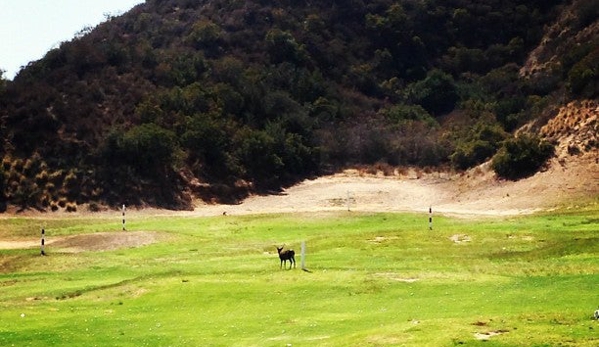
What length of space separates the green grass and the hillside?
25228 millimetres

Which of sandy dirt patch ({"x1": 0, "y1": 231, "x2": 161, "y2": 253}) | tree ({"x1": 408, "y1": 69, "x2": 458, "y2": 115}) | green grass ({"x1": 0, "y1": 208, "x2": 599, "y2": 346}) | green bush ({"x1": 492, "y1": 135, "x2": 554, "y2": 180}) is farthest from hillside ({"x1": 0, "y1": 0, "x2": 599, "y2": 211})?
green grass ({"x1": 0, "y1": 208, "x2": 599, "y2": 346})

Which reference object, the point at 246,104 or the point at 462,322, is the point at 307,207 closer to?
the point at 246,104

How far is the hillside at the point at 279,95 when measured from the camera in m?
76.9

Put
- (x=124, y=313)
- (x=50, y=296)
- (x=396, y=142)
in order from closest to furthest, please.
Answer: (x=124, y=313) → (x=50, y=296) → (x=396, y=142)

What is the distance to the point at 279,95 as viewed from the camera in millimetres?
97625

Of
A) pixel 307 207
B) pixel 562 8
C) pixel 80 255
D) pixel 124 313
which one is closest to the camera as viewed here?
pixel 124 313

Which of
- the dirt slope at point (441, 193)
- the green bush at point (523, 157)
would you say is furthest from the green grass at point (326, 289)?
the green bush at point (523, 157)

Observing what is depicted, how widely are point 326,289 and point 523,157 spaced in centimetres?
4398

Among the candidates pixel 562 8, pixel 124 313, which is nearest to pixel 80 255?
pixel 124 313

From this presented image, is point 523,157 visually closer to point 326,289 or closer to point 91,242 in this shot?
point 91,242

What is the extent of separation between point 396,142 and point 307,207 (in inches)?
953

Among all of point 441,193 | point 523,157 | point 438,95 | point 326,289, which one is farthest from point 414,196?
point 326,289

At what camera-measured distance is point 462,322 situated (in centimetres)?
2356

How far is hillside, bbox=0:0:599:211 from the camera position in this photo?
252 feet
